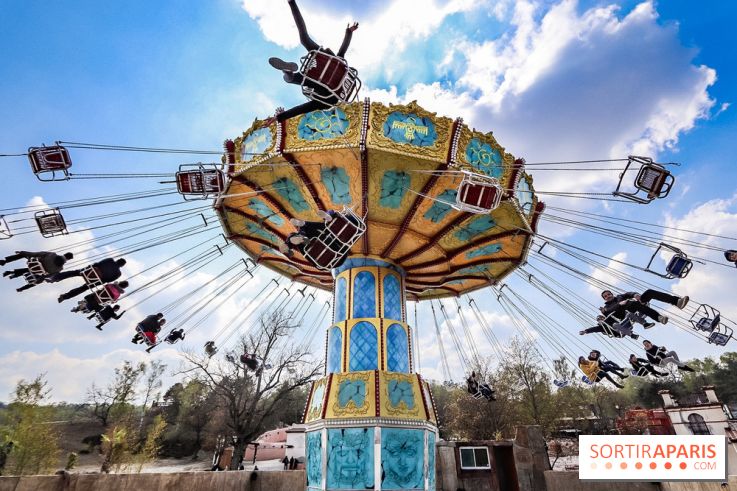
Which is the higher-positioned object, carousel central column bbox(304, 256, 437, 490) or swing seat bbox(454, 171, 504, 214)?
swing seat bbox(454, 171, 504, 214)

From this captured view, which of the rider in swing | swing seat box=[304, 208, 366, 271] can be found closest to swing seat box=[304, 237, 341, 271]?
swing seat box=[304, 208, 366, 271]

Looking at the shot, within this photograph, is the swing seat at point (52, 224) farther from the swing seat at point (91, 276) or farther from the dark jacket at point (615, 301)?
the dark jacket at point (615, 301)

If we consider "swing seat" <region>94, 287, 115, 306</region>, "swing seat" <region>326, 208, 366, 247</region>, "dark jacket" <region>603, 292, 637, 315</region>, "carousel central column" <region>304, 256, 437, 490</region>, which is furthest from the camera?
"dark jacket" <region>603, 292, 637, 315</region>

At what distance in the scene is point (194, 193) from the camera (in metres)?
8.36

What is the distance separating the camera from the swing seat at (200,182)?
8.31 meters

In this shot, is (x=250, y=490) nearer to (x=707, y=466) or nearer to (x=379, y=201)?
(x=379, y=201)

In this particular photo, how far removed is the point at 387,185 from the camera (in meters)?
9.16

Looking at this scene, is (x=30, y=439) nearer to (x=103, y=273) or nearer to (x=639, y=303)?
(x=103, y=273)

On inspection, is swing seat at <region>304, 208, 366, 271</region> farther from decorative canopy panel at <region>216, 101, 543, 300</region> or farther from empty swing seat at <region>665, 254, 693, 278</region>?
empty swing seat at <region>665, 254, 693, 278</region>

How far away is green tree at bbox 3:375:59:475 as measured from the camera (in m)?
25.4

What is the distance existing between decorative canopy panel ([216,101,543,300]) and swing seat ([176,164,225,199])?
581 millimetres

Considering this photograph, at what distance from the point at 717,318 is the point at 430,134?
950cm

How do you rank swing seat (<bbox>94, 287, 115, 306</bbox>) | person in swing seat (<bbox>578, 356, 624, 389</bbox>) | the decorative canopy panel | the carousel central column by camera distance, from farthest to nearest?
person in swing seat (<bbox>578, 356, 624, 389</bbox>) < swing seat (<bbox>94, 287, 115, 306</bbox>) < the carousel central column < the decorative canopy panel

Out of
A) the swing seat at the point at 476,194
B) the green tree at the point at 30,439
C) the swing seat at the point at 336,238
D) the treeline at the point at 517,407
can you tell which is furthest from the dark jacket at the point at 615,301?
the green tree at the point at 30,439
